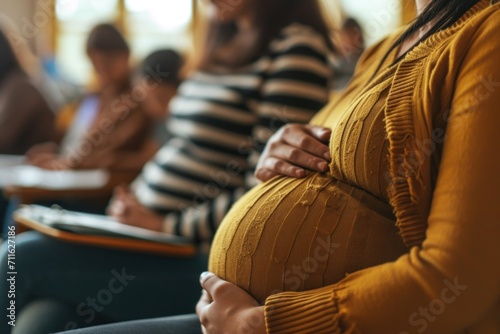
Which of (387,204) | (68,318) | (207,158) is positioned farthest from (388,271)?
(207,158)

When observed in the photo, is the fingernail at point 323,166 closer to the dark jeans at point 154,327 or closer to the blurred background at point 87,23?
the dark jeans at point 154,327

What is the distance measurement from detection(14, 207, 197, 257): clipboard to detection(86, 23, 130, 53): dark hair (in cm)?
165

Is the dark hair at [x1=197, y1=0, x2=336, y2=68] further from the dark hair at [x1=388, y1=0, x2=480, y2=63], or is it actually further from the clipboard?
the dark hair at [x1=388, y1=0, x2=480, y2=63]

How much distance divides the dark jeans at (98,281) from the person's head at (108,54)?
4.97 feet

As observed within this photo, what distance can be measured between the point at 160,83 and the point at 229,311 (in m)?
1.56

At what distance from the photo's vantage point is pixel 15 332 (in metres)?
0.88

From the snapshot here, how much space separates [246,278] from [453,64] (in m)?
0.30

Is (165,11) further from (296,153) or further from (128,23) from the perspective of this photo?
(296,153)

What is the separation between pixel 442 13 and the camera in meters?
0.69

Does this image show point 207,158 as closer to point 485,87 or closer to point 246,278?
point 246,278

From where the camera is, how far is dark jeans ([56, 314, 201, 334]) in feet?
2.46

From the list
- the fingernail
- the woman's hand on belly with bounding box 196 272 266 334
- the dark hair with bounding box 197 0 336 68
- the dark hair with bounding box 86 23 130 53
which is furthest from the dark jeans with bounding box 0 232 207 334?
the dark hair with bounding box 86 23 130 53

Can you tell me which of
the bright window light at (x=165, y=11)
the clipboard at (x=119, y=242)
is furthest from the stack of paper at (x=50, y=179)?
the bright window light at (x=165, y=11)

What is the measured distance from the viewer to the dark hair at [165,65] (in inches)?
84.1
